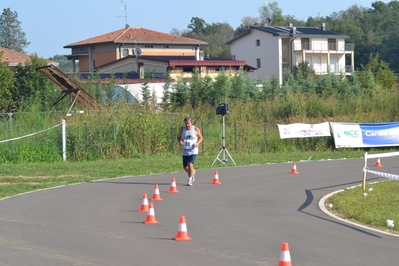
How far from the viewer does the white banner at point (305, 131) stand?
112 ft

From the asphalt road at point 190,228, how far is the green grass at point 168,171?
0.62m

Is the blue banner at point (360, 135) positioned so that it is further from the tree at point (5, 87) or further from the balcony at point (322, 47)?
the balcony at point (322, 47)

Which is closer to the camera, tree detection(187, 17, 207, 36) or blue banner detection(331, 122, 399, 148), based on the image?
blue banner detection(331, 122, 399, 148)

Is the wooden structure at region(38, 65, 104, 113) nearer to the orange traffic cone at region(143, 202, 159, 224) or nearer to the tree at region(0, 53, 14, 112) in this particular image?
the tree at region(0, 53, 14, 112)

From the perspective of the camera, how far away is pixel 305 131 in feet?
112

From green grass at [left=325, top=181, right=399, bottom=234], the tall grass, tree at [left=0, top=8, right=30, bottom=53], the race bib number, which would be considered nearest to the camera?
green grass at [left=325, top=181, right=399, bottom=234]

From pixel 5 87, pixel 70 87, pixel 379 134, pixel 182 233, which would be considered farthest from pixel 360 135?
pixel 182 233

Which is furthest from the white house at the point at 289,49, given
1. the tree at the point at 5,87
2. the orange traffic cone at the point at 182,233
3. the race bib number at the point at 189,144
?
the orange traffic cone at the point at 182,233

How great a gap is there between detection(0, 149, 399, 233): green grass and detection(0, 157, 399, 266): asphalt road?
62cm

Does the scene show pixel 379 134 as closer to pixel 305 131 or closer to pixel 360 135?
pixel 360 135

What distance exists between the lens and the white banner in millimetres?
34000

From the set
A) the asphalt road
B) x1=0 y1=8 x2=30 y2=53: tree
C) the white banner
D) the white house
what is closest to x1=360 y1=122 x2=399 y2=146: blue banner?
the white banner

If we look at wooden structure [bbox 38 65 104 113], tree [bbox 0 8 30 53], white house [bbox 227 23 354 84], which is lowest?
wooden structure [bbox 38 65 104 113]

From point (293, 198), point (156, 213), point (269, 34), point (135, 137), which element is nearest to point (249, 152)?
point (135, 137)
